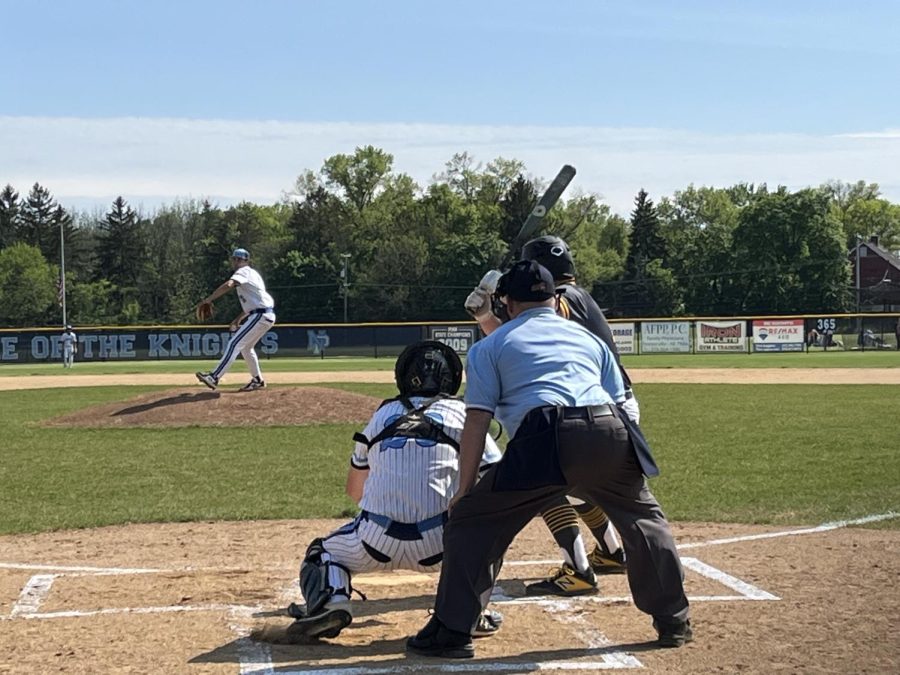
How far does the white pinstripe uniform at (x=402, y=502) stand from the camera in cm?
Answer: 503

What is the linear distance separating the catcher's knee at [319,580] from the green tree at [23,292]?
88.2m

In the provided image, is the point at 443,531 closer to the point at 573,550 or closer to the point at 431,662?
the point at 431,662

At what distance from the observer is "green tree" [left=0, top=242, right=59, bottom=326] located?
86.6 meters

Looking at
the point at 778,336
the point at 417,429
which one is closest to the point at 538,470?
the point at 417,429

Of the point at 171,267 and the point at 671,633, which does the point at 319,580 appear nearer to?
the point at 671,633

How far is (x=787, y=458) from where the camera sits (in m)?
12.1

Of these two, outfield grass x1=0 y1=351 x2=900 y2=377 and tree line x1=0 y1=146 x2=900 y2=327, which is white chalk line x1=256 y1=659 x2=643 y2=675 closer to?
outfield grass x1=0 y1=351 x2=900 y2=377

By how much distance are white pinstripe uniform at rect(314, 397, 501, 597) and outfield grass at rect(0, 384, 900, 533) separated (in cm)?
403

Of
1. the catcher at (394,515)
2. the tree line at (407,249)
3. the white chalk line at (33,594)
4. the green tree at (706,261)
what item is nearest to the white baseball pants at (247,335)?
the white chalk line at (33,594)

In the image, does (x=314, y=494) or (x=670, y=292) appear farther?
(x=670, y=292)

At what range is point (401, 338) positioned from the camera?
50062 millimetres

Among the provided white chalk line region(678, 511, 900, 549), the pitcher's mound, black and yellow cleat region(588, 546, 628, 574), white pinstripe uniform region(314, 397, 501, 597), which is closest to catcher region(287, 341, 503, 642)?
white pinstripe uniform region(314, 397, 501, 597)

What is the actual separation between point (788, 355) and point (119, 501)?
3840cm

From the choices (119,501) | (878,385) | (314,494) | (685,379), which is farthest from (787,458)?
(685,379)
